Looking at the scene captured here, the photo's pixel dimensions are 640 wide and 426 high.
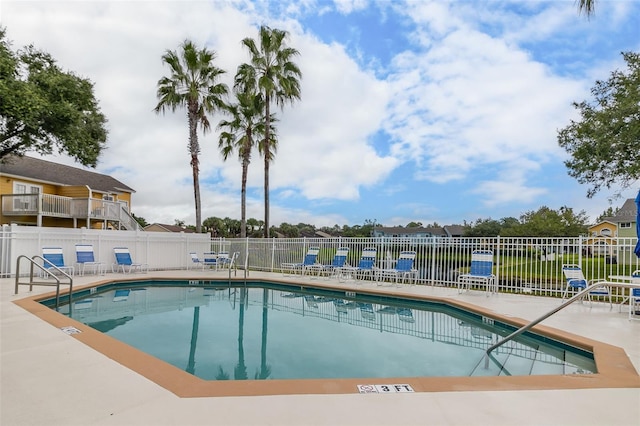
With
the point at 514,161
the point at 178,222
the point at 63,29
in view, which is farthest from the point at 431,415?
the point at 178,222

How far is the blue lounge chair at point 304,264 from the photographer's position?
13524 mm

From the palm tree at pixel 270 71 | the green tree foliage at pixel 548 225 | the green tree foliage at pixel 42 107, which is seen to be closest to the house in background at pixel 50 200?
the green tree foliage at pixel 42 107

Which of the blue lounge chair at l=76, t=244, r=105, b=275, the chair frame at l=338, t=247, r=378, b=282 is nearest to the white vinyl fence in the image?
the blue lounge chair at l=76, t=244, r=105, b=275

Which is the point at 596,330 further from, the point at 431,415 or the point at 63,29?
the point at 63,29

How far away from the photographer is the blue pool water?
465cm

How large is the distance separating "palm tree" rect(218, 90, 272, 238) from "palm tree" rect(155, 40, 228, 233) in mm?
977

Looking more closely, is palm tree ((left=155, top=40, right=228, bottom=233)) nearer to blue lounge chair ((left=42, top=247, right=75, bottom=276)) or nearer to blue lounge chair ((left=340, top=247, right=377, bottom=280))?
blue lounge chair ((left=42, top=247, right=75, bottom=276))

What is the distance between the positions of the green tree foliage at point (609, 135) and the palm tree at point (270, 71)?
13.1 m

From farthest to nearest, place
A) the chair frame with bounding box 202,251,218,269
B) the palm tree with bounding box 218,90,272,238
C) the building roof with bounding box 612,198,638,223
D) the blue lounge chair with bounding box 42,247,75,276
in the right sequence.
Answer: the building roof with bounding box 612,198,638,223 < the palm tree with bounding box 218,90,272,238 < the chair frame with bounding box 202,251,218,269 < the blue lounge chair with bounding box 42,247,75,276

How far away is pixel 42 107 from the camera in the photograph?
42.1 feet

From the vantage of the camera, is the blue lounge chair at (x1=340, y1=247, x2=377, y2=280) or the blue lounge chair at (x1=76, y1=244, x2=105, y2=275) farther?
the blue lounge chair at (x1=76, y1=244, x2=105, y2=275)

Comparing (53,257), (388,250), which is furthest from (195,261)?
(388,250)

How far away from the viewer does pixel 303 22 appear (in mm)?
10898

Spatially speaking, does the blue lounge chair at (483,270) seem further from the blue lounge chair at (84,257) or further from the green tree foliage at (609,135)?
the blue lounge chair at (84,257)
